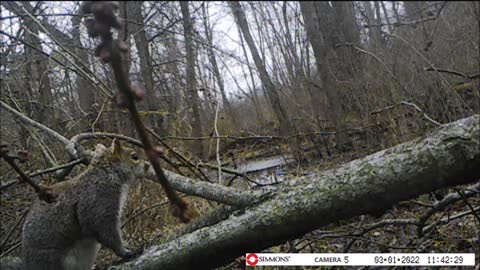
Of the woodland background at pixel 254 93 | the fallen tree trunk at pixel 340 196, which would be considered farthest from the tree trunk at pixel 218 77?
the fallen tree trunk at pixel 340 196

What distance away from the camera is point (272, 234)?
4.46ft

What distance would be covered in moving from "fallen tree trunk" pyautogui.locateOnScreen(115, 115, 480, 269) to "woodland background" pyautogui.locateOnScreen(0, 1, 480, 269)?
3.68 feet

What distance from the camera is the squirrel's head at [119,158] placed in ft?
6.98

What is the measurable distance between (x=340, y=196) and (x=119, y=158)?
49.5 inches

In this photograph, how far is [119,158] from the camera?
217cm

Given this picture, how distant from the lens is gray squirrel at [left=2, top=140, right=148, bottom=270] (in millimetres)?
1920

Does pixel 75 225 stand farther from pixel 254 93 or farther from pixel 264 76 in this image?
pixel 254 93

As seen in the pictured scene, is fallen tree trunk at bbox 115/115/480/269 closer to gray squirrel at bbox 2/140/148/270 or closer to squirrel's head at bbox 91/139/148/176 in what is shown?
gray squirrel at bbox 2/140/148/270

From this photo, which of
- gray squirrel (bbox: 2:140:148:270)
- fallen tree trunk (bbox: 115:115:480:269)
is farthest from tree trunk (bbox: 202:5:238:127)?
fallen tree trunk (bbox: 115:115:480:269)

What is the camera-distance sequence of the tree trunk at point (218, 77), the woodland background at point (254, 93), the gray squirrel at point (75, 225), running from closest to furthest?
the gray squirrel at point (75, 225) < the woodland background at point (254, 93) < the tree trunk at point (218, 77)

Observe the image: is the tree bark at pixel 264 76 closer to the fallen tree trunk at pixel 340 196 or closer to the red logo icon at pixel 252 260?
the red logo icon at pixel 252 260

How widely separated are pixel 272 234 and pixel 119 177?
3.39 feet

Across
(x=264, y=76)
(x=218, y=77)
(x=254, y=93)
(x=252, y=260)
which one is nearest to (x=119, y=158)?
(x=252, y=260)

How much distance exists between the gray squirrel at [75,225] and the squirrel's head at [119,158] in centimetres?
7
